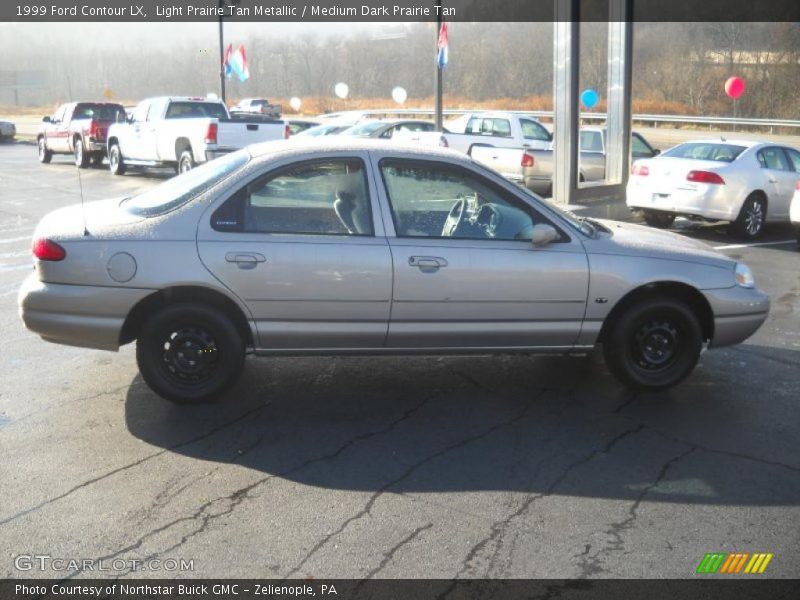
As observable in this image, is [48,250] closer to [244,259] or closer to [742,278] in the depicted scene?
[244,259]

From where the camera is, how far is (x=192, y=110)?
871 inches

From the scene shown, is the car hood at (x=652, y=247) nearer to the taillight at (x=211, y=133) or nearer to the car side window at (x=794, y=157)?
the car side window at (x=794, y=157)

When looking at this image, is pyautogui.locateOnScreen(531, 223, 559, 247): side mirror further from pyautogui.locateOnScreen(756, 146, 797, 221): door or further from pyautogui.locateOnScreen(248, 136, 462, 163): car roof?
pyautogui.locateOnScreen(756, 146, 797, 221): door

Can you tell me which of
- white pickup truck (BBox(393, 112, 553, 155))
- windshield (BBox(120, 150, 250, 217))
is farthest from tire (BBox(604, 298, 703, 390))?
white pickup truck (BBox(393, 112, 553, 155))

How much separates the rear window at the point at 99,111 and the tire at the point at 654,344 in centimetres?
2345

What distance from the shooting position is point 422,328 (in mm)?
5734

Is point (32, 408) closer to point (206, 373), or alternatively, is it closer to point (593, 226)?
point (206, 373)

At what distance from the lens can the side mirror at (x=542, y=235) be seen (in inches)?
226

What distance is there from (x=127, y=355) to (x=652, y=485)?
4190 millimetres

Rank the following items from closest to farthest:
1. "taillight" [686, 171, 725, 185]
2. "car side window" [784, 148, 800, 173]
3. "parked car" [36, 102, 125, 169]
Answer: "taillight" [686, 171, 725, 185]
"car side window" [784, 148, 800, 173]
"parked car" [36, 102, 125, 169]

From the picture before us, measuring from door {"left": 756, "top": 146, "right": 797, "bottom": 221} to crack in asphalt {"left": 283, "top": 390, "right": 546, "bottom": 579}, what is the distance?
916cm

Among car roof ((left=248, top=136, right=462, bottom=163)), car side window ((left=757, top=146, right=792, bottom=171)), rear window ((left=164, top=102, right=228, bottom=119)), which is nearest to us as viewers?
car roof ((left=248, top=136, right=462, bottom=163))

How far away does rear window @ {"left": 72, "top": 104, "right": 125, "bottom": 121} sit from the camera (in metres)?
26.9

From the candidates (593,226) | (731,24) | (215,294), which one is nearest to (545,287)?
(593,226)
